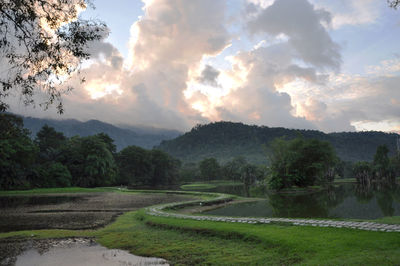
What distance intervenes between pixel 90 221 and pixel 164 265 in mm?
14357

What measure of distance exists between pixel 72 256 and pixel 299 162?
185 feet

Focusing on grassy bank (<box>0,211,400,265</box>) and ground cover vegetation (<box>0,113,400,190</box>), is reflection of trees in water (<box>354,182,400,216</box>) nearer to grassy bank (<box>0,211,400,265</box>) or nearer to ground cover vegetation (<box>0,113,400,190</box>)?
ground cover vegetation (<box>0,113,400,190</box>)

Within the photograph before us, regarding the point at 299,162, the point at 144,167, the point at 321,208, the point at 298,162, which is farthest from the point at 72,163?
the point at 321,208

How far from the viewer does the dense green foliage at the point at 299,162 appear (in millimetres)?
57781

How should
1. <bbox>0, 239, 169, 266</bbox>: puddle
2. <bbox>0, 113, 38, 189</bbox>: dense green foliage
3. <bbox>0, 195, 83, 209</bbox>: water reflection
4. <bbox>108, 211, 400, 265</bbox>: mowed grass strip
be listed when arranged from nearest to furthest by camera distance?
<bbox>108, 211, 400, 265</bbox>: mowed grass strip → <bbox>0, 239, 169, 266</bbox>: puddle → <bbox>0, 195, 83, 209</bbox>: water reflection → <bbox>0, 113, 38, 189</bbox>: dense green foliage

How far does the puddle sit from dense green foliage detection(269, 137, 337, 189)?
4759 centimetres

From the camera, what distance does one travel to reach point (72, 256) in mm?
12836

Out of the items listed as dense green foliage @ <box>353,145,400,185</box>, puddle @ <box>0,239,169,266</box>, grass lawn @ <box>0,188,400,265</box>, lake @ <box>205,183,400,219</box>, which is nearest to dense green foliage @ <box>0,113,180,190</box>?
puddle @ <box>0,239,169,266</box>

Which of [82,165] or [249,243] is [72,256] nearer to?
[249,243]

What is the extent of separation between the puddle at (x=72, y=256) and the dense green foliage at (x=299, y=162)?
156ft

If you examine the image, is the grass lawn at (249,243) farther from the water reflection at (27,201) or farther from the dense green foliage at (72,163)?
the dense green foliage at (72,163)

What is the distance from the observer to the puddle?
11.8 m

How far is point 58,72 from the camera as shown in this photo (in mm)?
13391

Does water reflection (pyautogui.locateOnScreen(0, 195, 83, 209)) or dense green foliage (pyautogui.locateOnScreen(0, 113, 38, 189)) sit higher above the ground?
dense green foliage (pyautogui.locateOnScreen(0, 113, 38, 189))
